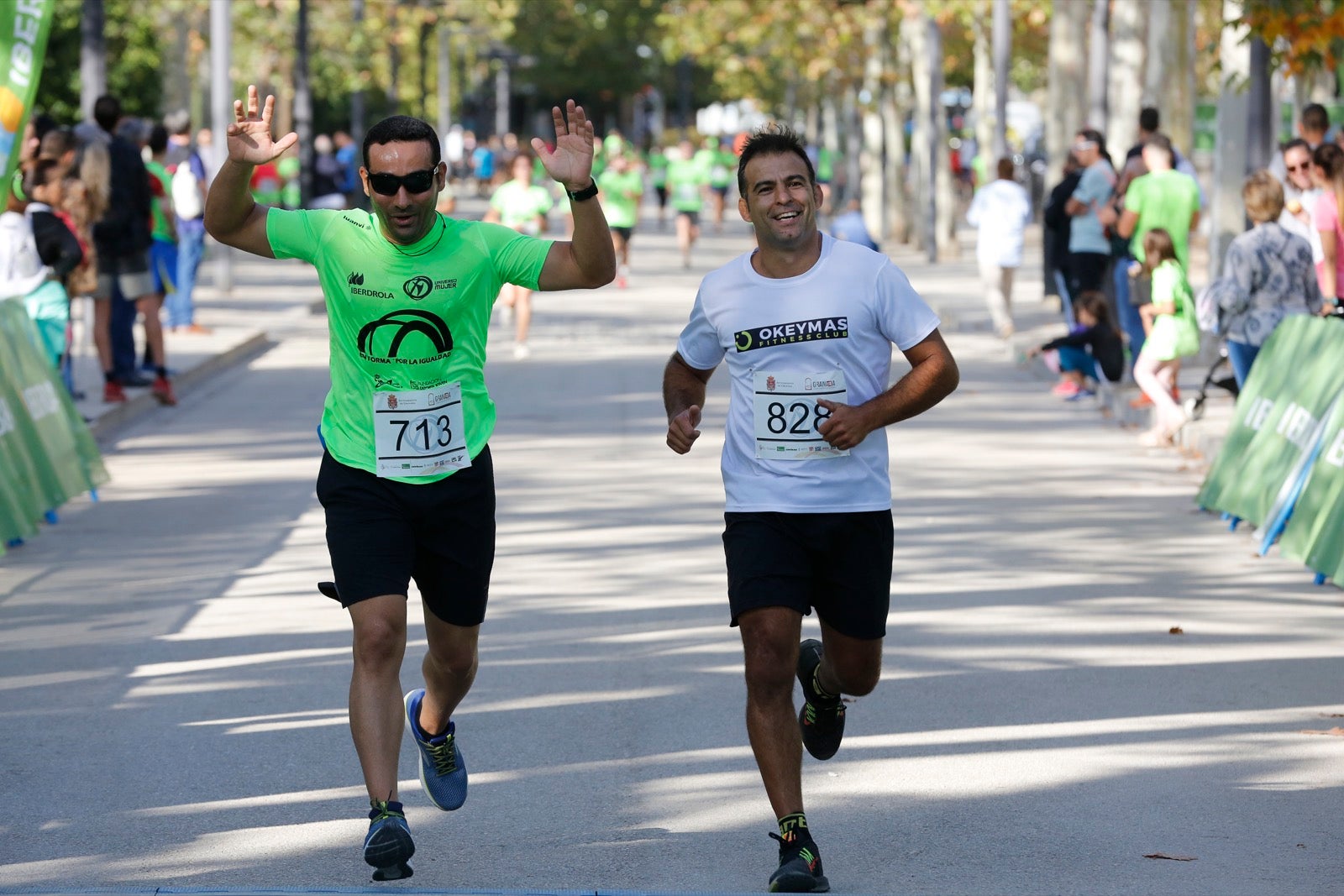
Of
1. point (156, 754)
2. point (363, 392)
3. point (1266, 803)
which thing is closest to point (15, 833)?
point (156, 754)

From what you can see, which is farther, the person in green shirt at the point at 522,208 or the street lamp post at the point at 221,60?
the street lamp post at the point at 221,60

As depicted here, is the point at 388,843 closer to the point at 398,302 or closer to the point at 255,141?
the point at 398,302

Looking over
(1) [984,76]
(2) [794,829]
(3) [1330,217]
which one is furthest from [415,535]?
(1) [984,76]

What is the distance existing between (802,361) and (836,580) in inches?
23.1

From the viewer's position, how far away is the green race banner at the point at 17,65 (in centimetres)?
1163

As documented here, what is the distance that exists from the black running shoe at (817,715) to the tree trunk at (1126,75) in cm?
1892

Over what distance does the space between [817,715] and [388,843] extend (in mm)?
1593

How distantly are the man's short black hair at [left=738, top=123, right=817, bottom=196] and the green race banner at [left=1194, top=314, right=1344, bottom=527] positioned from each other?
188 inches

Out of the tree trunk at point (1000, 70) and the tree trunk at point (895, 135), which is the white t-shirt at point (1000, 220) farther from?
the tree trunk at point (895, 135)

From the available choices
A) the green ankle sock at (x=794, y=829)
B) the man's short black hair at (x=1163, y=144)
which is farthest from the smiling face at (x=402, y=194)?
the man's short black hair at (x=1163, y=144)

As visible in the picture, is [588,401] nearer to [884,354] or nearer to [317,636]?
[317,636]

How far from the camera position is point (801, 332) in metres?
5.40

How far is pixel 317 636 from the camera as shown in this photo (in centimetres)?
854

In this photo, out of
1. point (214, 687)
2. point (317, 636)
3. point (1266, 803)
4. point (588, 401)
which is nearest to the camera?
point (1266, 803)
